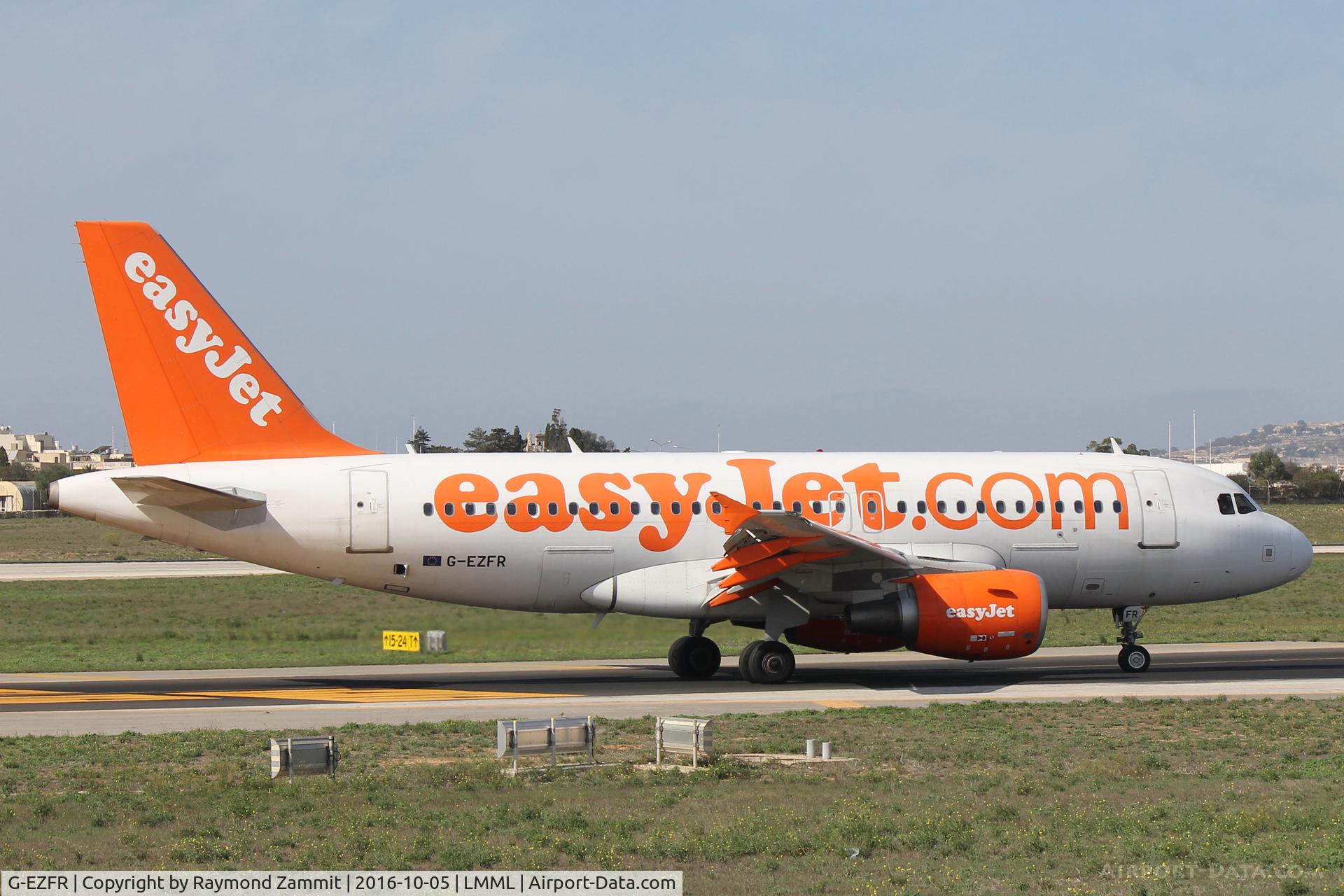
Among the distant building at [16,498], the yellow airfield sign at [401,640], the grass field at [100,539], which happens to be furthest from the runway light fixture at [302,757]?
the distant building at [16,498]

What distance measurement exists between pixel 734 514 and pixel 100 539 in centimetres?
7908

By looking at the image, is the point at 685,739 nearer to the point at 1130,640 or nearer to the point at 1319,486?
the point at 1130,640

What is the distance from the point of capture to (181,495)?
24500 mm

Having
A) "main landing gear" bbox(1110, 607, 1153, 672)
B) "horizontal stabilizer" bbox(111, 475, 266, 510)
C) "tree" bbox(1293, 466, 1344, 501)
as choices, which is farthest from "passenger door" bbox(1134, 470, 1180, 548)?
"tree" bbox(1293, 466, 1344, 501)

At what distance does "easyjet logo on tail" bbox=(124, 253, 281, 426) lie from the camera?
25.5 m

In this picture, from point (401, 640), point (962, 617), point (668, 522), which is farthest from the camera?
point (401, 640)

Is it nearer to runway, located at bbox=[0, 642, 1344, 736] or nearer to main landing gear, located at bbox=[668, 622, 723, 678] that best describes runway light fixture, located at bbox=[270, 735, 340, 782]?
runway, located at bbox=[0, 642, 1344, 736]

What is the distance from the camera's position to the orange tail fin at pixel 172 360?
2541 centimetres

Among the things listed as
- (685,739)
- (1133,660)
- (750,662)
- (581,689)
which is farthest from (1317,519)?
(685,739)

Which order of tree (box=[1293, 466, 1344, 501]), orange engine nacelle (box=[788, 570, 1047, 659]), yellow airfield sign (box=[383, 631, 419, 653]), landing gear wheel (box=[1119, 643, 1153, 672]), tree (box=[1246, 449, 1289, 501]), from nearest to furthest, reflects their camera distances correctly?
1. orange engine nacelle (box=[788, 570, 1047, 659])
2. landing gear wheel (box=[1119, 643, 1153, 672])
3. yellow airfield sign (box=[383, 631, 419, 653])
4. tree (box=[1293, 466, 1344, 501])
5. tree (box=[1246, 449, 1289, 501])

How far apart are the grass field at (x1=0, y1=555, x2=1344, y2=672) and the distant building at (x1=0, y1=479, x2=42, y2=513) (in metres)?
104

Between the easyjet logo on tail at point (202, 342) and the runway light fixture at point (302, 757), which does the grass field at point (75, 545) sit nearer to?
the easyjet logo on tail at point (202, 342)

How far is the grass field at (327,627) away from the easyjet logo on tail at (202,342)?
5.51 meters
